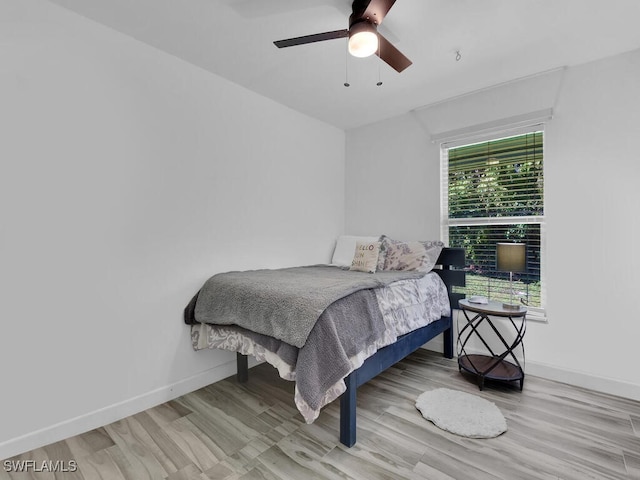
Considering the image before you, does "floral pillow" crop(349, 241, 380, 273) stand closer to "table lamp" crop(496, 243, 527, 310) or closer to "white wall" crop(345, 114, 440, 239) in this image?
"white wall" crop(345, 114, 440, 239)

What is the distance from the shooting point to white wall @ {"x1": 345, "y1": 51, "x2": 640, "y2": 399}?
226 cm

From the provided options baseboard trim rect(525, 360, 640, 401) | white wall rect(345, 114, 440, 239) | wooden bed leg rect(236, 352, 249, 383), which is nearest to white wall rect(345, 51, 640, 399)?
baseboard trim rect(525, 360, 640, 401)

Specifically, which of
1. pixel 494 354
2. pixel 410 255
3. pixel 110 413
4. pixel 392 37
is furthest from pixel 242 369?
pixel 392 37

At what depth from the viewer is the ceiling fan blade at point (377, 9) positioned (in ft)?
5.09

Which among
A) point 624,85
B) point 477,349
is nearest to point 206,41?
point 624,85

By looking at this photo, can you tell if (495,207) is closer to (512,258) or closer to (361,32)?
(512,258)

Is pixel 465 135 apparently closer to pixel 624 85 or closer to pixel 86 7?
pixel 624 85

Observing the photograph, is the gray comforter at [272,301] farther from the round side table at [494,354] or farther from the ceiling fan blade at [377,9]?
the ceiling fan blade at [377,9]

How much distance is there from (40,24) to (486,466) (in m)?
3.40

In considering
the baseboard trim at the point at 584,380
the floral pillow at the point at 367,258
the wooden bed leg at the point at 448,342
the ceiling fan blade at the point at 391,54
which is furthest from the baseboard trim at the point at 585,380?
the ceiling fan blade at the point at 391,54

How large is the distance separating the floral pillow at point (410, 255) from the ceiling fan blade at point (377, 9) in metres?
1.89

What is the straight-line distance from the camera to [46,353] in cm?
178

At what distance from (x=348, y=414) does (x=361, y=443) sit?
19 cm

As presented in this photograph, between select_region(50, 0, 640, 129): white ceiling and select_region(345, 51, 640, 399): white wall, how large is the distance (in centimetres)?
30
